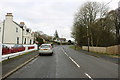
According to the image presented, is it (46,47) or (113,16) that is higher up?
(113,16)

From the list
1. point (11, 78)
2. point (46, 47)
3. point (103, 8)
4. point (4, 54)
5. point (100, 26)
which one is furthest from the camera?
point (103, 8)

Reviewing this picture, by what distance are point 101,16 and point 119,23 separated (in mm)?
5364

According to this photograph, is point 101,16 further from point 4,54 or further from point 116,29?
point 4,54

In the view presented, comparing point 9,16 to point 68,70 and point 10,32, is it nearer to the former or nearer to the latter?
point 10,32

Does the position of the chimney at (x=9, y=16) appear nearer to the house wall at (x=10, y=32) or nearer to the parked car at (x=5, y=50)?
the house wall at (x=10, y=32)

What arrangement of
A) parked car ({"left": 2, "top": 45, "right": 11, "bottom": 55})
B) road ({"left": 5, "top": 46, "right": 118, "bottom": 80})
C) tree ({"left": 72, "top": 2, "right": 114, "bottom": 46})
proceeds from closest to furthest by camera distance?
road ({"left": 5, "top": 46, "right": 118, "bottom": 80})
parked car ({"left": 2, "top": 45, "right": 11, "bottom": 55})
tree ({"left": 72, "top": 2, "right": 114, "bottom": 46})

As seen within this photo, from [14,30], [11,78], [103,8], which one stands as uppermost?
[103,8]

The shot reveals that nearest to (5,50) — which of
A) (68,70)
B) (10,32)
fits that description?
(68,70)

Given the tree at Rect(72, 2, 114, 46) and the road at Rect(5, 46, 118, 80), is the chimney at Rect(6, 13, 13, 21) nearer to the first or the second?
the tree at Rect(72, 2, 114, 46)

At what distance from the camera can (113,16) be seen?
43.1 m

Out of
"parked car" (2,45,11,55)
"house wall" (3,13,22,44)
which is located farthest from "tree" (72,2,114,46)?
"parked car" (2,45,11,55)

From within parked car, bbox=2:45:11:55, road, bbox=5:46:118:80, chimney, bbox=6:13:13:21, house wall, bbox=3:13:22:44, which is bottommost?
road, bbox=5:46:118:80

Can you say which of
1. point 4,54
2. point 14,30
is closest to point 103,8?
point 14,30

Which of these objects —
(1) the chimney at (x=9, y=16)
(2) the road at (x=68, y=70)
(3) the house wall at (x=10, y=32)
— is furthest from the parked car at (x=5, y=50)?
(1) the chimney at (x=9, y=16)
